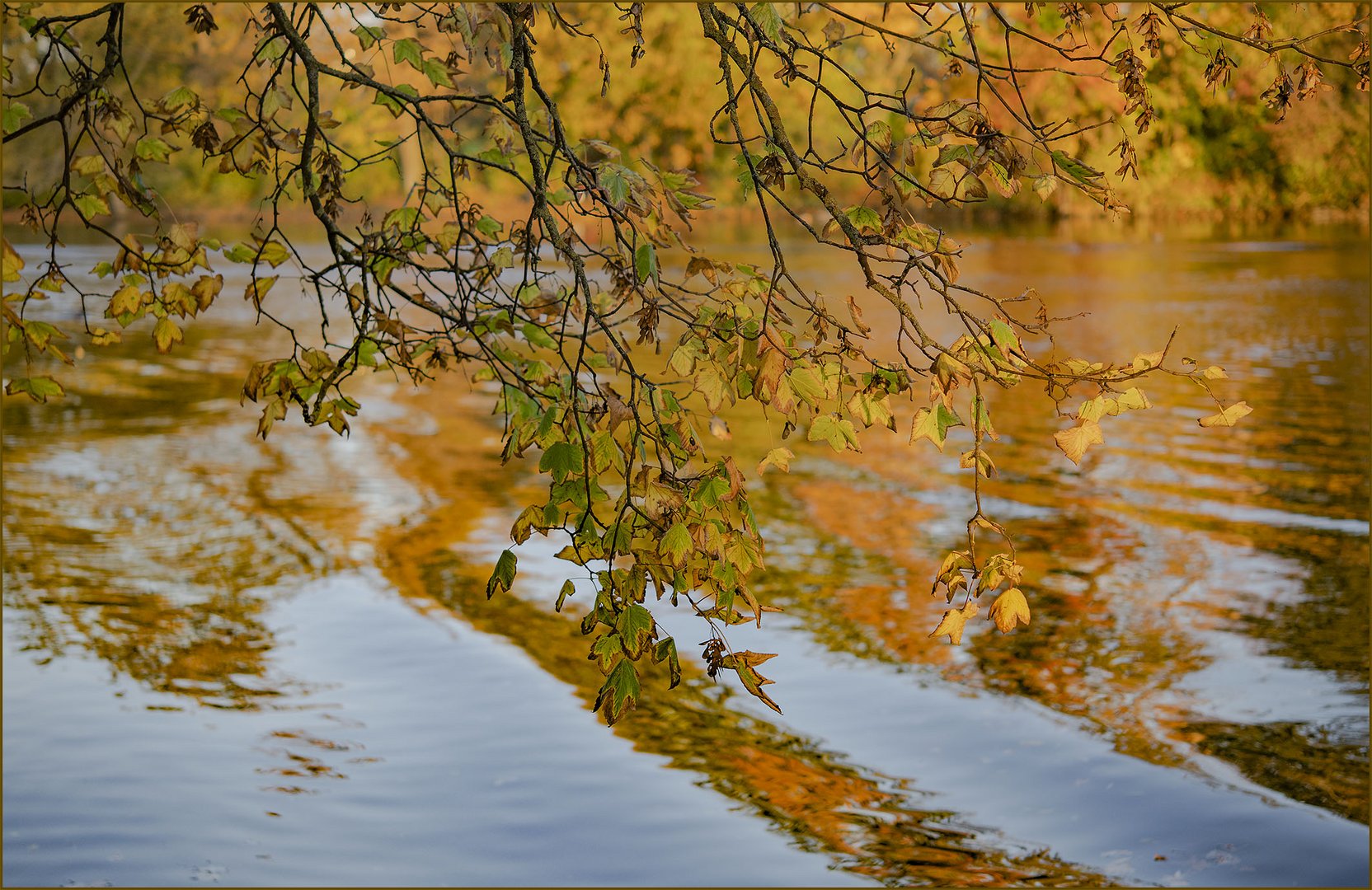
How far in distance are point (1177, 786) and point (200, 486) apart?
29.5ft

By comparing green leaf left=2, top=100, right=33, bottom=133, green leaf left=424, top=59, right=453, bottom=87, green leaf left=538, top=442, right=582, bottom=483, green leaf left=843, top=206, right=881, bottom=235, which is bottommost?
green leaf left=538, top=442, right=582, bottom=483

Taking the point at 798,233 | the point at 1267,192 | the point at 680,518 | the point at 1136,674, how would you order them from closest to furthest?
the point at 680,518, the point at 1136,674, the point at 798,233, the point at 1267,192

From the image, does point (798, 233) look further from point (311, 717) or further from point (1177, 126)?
point (311, 717)

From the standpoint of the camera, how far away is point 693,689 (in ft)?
26.5

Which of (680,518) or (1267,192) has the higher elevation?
(1267,192)

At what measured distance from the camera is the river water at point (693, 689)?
6098 mm

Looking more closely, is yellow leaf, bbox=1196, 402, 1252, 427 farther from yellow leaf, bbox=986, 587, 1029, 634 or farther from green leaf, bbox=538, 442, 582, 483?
green leaf, bbox=538, 442, 582, 483

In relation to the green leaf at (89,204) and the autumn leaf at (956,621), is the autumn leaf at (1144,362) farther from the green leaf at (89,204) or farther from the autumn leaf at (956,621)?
the green leaf at (89,204)

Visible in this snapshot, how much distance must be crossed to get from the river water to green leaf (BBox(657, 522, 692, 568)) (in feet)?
10.2

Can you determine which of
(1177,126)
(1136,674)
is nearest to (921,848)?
(1136,674)

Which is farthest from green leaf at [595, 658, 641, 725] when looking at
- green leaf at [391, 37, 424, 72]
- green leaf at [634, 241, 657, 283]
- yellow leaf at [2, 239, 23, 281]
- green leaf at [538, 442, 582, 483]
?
yellow leaf at [2, 239, 23, 281]

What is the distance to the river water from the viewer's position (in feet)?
20.0

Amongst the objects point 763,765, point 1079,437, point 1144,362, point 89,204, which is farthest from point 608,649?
point 763,765

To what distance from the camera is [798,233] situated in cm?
4850
